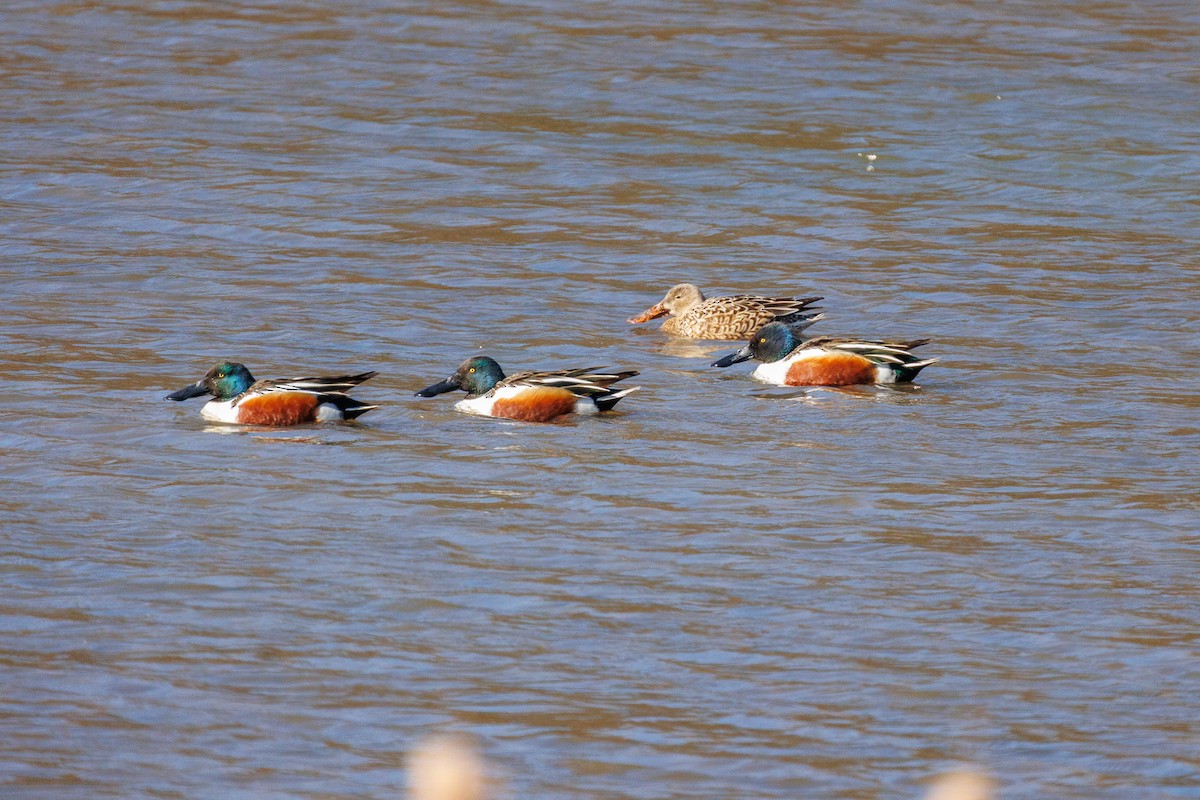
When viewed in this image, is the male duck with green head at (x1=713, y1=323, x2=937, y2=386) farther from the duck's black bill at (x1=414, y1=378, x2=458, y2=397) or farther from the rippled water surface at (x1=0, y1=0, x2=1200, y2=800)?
the duck's black bill at (x1=414, y1=378, x2=458, y2=397)

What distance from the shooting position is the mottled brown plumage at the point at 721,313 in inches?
520

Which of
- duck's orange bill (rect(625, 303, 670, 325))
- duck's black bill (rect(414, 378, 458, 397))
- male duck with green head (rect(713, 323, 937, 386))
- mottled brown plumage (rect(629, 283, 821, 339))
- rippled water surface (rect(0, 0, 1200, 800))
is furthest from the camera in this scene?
duck's orange bill (rect(625, 303, 670, 325))

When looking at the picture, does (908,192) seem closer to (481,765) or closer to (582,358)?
(582,358)

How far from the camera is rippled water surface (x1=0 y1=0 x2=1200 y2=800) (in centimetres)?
649

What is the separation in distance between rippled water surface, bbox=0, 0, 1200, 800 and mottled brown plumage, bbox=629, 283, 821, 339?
0.94ft

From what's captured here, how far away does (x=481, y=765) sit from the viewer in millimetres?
6074

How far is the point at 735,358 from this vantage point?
12320 mm

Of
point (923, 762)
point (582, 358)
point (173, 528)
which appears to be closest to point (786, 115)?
point (582, 358)

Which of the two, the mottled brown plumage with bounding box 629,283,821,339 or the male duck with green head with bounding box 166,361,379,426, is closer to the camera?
the male duck with green head with bounding box 166,361,379,426

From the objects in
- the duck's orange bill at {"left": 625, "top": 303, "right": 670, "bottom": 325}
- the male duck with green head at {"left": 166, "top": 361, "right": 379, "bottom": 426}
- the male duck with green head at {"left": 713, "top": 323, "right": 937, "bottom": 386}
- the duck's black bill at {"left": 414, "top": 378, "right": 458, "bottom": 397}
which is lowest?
the male duck with green head at {"left": 166, "top": 361, "right": 379, "bottom": 426}

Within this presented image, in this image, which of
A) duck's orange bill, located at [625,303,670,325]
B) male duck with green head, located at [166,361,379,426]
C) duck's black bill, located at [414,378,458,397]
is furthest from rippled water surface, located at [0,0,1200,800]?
duck's orange bill, located at [625,303,670,325]

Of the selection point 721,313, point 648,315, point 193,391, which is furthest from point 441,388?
point 721,313

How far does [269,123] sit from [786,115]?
504cm

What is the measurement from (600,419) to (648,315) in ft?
8.75
